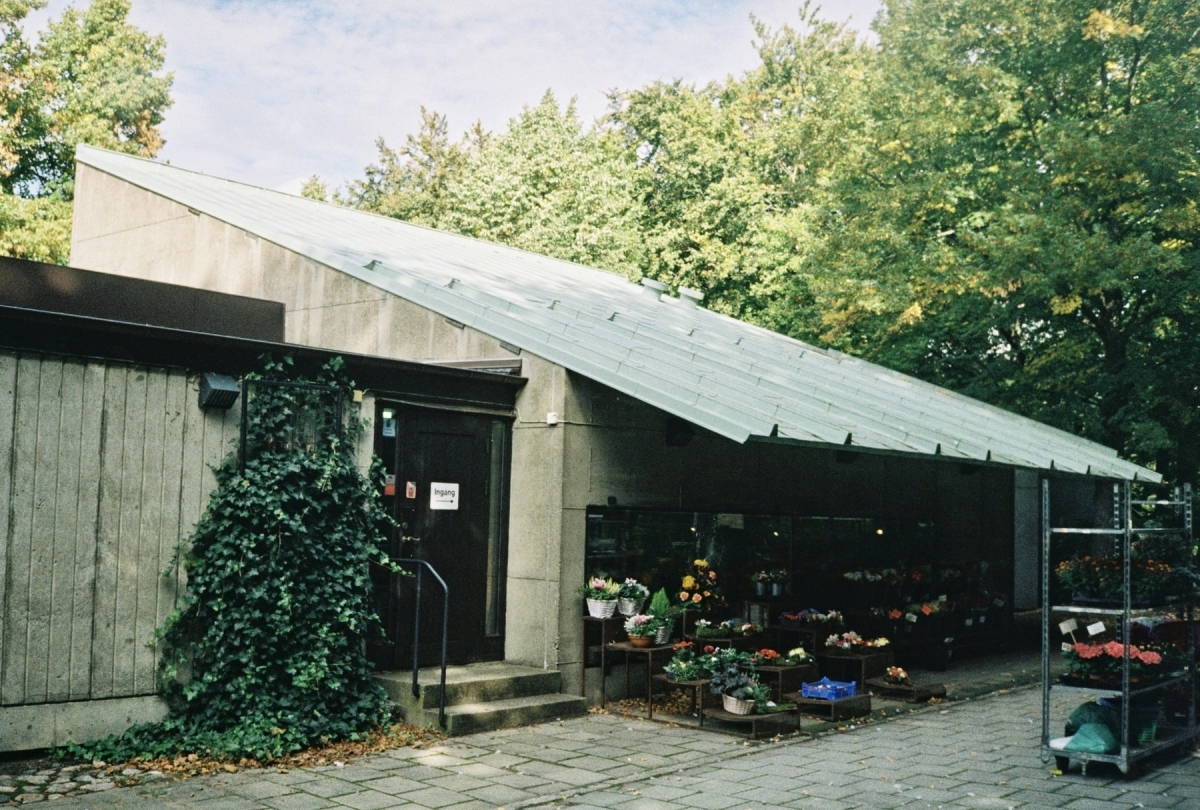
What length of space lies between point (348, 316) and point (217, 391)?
3.97 metres

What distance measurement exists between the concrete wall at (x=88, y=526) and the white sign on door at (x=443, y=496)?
2047 mm

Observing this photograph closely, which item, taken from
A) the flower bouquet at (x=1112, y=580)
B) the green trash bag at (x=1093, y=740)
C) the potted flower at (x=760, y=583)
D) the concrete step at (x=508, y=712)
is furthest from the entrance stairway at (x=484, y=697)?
the flower bouquet at (x=1112, y=580)

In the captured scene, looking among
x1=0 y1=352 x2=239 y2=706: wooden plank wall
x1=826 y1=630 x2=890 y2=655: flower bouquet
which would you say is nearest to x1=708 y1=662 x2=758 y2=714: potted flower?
x1=826 y1=630 x2=890 y2=655: flower bouquet

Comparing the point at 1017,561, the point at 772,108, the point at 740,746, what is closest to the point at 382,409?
the point at 740,746

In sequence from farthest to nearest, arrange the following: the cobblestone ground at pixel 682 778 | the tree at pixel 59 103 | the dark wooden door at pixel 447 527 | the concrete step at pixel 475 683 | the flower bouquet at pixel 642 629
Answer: the tree at pixel 59 103 → the flower bouquet at pixel 642 629 → the dark wooden door at pixel 447 527 → the concrete step at pixel 475 683 → the cobblestone ground at pixel 682 778

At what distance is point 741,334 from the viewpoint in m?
15.3

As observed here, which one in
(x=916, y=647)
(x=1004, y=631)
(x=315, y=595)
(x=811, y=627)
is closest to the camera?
(x=315, y=595)

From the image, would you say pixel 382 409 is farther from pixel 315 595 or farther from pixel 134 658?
pixel 134 658

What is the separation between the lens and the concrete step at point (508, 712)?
816 cm

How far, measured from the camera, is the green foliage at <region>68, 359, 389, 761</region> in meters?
7.49

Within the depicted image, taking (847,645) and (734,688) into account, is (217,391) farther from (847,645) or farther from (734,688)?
(847,645)

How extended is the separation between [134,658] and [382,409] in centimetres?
274

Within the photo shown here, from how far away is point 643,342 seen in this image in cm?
1096

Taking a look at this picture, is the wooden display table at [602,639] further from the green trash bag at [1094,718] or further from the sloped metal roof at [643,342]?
the green trash bag at [1094,718]
